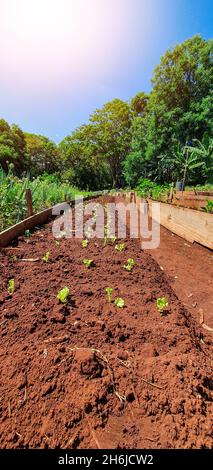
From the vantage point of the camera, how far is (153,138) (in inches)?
819

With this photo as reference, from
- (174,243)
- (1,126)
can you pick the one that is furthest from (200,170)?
(1,126)

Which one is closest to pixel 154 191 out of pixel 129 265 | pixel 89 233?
pixel 89 233

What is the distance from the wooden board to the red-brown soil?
6.01ft

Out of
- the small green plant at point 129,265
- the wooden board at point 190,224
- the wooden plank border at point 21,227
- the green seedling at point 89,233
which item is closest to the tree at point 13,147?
the wooden plank border at point 21,227

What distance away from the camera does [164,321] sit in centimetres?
171

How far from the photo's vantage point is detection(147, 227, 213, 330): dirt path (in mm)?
2248

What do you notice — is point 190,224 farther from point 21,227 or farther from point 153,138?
point 153,138

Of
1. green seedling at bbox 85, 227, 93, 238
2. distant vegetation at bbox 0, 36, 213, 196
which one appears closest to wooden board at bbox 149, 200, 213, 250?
green seedling at bbox 85, 227, 93, 238

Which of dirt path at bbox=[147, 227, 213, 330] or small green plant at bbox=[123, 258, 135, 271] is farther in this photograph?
small green plant at bbox=[123, 258, 135, 271]

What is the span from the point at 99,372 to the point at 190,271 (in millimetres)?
2199

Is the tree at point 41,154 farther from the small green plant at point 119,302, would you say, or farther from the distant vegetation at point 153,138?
the small green plant at point 119,302

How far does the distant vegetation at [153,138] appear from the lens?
18531mm

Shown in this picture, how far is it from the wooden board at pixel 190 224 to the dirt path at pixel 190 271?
14 cm

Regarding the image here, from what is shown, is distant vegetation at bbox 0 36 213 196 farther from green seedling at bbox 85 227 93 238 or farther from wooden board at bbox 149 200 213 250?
green seedling at bbox 85 227 93 238
